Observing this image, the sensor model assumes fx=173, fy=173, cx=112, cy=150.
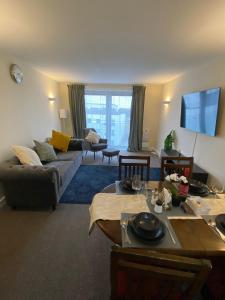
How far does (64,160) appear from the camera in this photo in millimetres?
3666

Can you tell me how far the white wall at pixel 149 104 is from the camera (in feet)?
19.4

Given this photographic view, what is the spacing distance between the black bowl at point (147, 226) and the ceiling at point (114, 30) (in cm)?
171

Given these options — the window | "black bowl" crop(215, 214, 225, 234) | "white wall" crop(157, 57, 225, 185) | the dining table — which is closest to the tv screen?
"white wall" crop(157, 57, 225, 185)

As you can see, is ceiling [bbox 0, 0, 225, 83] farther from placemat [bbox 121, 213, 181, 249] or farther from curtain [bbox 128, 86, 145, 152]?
curtain [bbox 128, 86, 145, 152]

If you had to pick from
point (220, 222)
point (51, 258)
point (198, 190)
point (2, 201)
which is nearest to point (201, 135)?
point (198, 190)

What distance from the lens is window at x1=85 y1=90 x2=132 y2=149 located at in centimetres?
613

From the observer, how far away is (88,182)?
3.58 metres

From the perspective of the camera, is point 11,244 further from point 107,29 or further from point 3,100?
point 107,29

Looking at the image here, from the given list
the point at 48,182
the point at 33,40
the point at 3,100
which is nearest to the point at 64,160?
the point at 48,182

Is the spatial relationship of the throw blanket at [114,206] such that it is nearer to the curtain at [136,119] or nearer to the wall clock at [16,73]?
the wall clock at [16,73]

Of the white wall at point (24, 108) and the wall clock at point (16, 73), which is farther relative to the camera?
the wall clock at point (16, 73)

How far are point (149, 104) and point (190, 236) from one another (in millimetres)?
5393

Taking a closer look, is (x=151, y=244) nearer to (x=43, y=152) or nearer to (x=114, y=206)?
(x=114, y=206)

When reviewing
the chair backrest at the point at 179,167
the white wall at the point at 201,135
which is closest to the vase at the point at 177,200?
the chair backrest at the point at 179,167
